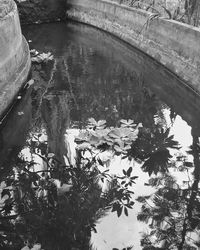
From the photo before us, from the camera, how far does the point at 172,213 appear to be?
5.54m

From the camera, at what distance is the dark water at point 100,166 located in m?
5.14

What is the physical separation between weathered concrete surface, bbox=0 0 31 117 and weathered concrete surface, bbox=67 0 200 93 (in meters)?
4.31

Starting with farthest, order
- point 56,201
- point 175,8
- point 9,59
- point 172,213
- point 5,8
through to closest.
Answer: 1. point 175,8
2. point 5,8
3. point 9,59
4. point 56,201
5. point 172,213

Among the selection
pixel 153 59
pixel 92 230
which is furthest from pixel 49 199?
pixel 153 59

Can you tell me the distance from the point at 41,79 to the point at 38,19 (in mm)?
10044

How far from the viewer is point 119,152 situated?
279 inches

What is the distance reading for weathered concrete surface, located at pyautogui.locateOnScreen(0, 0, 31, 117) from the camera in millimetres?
8445

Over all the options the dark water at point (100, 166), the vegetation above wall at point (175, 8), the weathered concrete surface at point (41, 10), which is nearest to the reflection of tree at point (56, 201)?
the dark water at point (100, 166)

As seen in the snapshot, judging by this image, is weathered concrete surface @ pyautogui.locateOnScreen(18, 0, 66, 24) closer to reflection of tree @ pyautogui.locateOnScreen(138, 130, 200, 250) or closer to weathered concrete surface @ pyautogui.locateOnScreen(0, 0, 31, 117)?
weathered concrete surface @ pyautogui.locateOnScreen(0, 0, 31, 117)

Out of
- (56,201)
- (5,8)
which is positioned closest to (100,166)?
Answer: (56,201)

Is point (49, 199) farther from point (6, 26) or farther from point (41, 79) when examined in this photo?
point (41, 79)

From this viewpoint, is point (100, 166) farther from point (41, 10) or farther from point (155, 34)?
point (41, 10)

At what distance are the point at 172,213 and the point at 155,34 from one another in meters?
7.82

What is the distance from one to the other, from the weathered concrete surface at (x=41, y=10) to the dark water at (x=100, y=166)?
9045 mm
